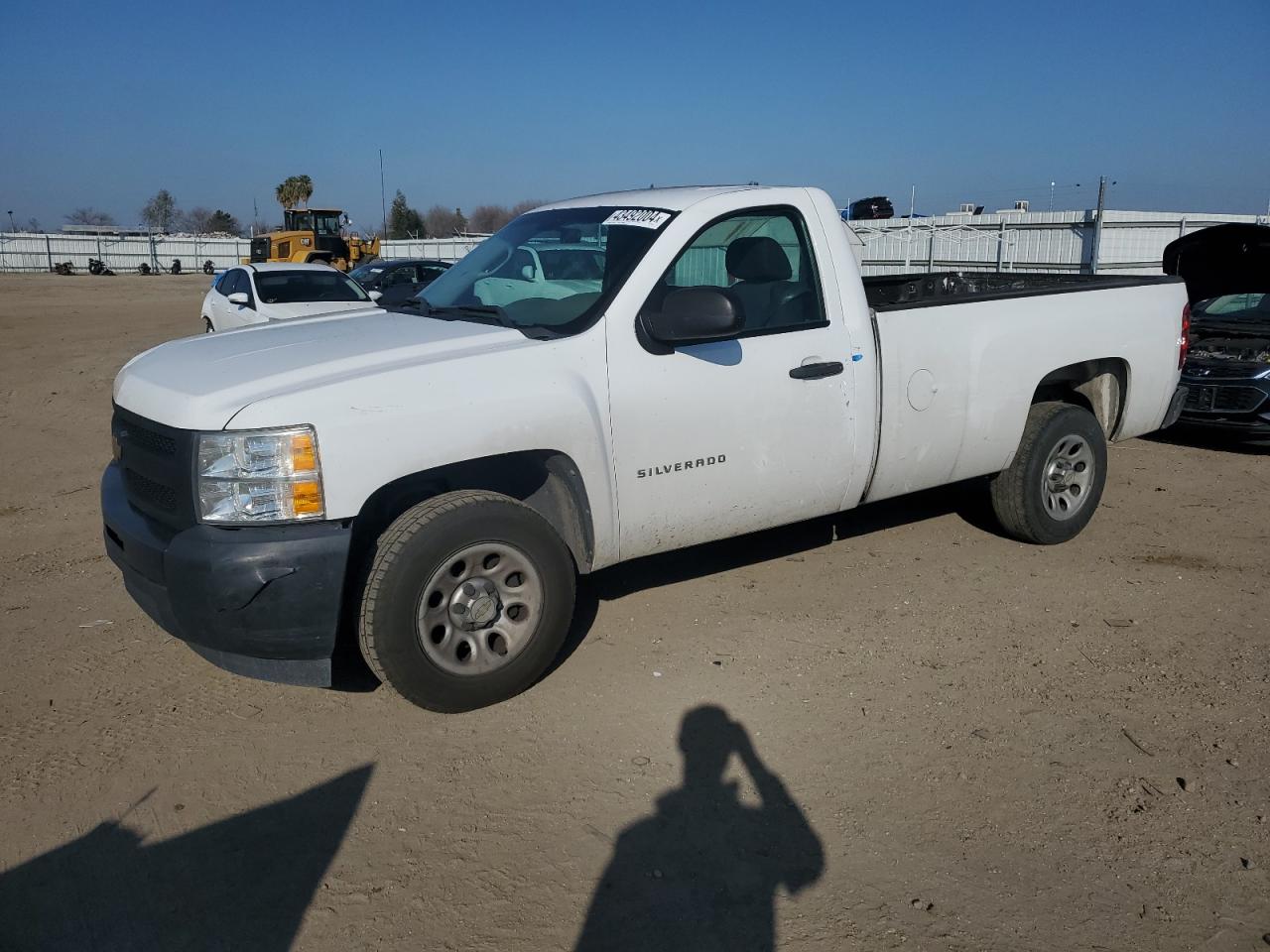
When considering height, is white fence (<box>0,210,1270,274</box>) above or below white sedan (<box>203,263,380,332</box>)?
above

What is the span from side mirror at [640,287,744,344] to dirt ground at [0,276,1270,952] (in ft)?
4.73

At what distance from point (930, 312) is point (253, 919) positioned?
3.88 metres

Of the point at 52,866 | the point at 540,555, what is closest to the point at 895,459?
the point at 540,555

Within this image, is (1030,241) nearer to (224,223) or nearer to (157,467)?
(157,467)

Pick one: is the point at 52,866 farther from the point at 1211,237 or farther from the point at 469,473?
the point at 1211,237

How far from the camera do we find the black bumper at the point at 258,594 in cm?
336

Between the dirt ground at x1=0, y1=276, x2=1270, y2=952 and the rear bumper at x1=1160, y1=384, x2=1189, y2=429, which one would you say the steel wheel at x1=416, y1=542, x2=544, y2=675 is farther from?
the rear bumper at x1=1160, y1=384, x2=1189, y2=429

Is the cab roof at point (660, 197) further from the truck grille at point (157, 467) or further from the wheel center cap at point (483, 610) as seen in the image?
the truck grille at point (157, 467)

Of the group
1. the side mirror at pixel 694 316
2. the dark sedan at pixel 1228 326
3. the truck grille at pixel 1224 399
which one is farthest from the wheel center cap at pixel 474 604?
the truck grille at pixel 1224 399

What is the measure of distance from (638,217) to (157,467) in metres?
2.24

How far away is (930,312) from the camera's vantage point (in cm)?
492

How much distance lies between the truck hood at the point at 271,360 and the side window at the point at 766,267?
1153mm

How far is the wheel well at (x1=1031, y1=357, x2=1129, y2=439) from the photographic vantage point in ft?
19.1

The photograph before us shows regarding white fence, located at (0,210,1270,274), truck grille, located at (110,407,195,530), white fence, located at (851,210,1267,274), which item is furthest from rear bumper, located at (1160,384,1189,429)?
white fence, located at (851,210,1267,274)
